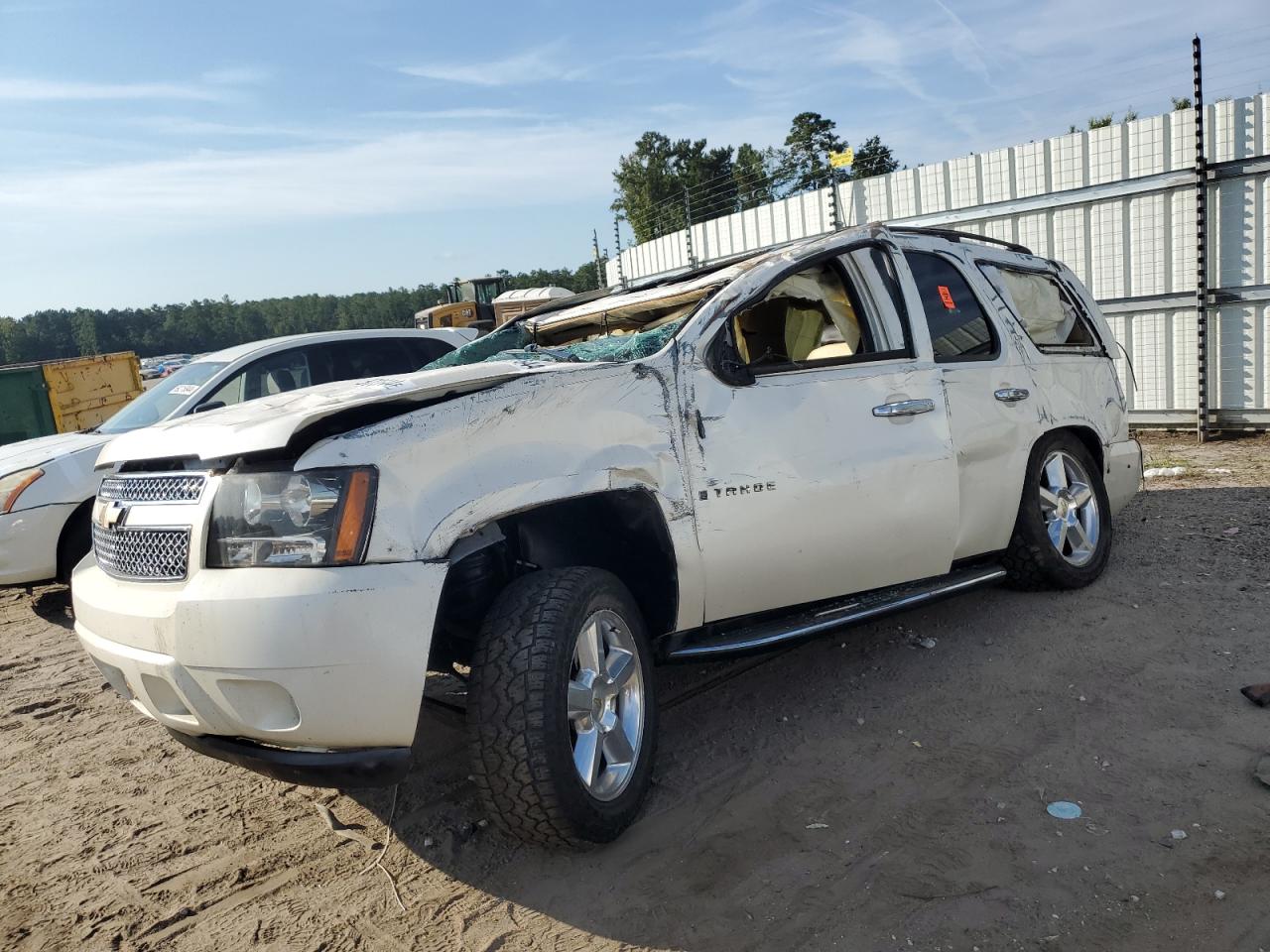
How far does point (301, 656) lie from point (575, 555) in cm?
117

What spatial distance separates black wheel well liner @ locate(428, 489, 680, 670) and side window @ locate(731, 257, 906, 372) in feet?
3.35

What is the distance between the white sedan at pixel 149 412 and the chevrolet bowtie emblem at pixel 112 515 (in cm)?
250

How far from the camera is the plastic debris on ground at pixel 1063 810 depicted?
9.61 feet

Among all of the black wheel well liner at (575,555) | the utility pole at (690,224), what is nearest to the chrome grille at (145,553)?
the black wheel well liner at (575,555)

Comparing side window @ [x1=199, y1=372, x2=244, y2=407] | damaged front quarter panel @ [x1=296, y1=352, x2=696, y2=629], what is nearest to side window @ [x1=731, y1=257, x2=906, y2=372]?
damaged front quarter panel @ [x1=296, y1=352, x2=696, y2=629]

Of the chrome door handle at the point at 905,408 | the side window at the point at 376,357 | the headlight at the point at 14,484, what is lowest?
the headlight at the point at 14,484

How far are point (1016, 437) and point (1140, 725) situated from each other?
4.98 ft

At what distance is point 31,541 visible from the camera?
19.9 ft

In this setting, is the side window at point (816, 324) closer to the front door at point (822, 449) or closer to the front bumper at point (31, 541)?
the front door at point (822, 449)

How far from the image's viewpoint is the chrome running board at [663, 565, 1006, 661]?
3.33 meters

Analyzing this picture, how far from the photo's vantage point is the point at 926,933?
2.44 m

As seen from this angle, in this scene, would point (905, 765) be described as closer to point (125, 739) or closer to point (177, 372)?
point (125, 739)

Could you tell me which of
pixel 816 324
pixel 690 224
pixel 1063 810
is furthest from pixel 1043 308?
pixel 690 224

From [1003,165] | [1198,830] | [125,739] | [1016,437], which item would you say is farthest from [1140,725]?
[1003,165]
